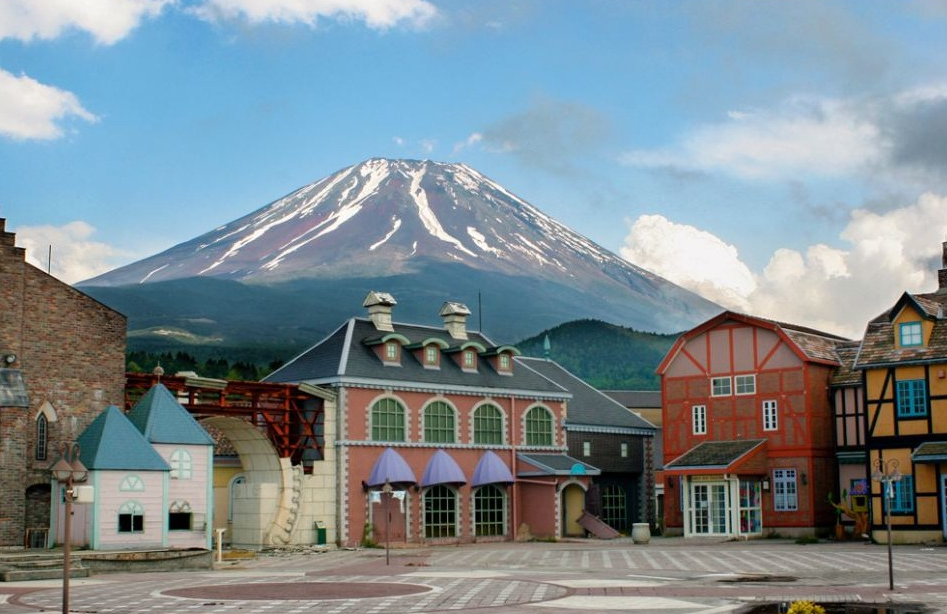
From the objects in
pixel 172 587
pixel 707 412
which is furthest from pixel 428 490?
pixel 172 587

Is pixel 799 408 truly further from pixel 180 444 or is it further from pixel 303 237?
pixel 303 237

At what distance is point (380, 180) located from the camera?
182 metres

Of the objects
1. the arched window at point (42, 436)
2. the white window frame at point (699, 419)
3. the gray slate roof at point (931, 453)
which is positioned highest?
the white window frame at point (699, 419)

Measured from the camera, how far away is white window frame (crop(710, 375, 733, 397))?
52.8m

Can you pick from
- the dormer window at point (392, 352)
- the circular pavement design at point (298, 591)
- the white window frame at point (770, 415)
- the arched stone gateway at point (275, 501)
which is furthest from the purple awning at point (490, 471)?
the circular pavement design at point (298, 591)

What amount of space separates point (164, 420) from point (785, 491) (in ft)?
86.8

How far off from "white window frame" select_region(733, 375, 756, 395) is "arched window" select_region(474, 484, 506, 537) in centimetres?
1179

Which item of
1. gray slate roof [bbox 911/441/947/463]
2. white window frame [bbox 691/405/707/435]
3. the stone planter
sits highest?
white window frame [bbox 691/405/707/435]

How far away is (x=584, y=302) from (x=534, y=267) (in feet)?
64.3

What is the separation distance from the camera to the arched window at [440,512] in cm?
5078

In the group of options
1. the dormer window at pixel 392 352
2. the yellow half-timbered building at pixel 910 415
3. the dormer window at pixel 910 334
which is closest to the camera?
the yellow half-timbered building at pixel 910 415

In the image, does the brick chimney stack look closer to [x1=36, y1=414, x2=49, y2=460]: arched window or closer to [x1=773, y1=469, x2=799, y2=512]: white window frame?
[x1=773, y1=469, x2=799, y2=512]: white window frame

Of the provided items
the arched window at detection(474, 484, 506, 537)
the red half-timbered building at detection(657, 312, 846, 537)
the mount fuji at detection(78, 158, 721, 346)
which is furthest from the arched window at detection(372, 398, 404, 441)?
the mount fuji at detection(78, 158, 721, 346)

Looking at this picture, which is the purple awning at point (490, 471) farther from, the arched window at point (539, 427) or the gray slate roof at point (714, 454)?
the gray slate roof at point (714, 454)
